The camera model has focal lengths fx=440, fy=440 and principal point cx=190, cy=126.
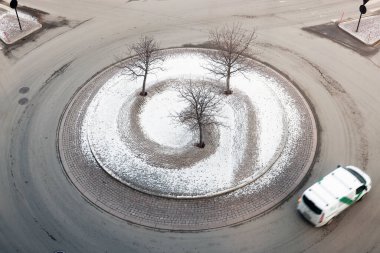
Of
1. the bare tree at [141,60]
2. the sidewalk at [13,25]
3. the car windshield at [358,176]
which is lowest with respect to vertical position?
the car windshield at [358,176]

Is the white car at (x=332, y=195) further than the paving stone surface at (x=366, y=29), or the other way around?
the paving stone surface at (x=366, y=29)

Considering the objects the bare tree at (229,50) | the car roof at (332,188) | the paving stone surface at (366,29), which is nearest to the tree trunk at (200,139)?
the bare tree at (229,50)

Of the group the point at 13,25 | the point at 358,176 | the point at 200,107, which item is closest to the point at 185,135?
the point at 200,107

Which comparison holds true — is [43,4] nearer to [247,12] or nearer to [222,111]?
[247,12]

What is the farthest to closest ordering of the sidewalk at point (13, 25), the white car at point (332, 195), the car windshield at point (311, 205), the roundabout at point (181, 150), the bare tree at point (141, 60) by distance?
the sidewalk at point (13, 25) < the bare tree at point (141, 60) < the roundabout at point (181, 150) < the white car at point (332, 195) < the car windshield at point (311, 205)

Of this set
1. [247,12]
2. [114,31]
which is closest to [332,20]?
[247,12]

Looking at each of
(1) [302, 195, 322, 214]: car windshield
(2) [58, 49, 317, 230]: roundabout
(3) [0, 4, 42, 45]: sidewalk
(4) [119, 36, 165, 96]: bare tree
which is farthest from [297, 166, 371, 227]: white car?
(3) [0, 4, 42, 45]: sidewalk

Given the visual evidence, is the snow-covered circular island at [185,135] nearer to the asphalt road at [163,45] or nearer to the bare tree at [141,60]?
the bare tree at [141,60]

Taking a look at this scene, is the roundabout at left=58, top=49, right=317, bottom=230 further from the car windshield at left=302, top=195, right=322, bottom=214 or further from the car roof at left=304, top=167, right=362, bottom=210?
the car roof at left=304, top=167, right=362, bottom=210
